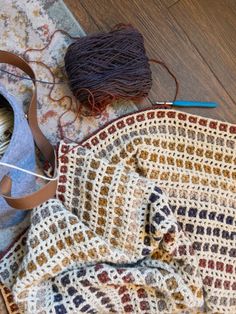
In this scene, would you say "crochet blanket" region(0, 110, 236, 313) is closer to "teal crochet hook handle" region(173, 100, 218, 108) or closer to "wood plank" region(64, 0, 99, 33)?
"teal crochet hook handle" region(173, 100, 218, 108)

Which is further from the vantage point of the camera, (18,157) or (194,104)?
(194,104)

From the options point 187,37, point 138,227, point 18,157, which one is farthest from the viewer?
point 187,37

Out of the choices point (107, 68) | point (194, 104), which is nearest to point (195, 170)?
point (194, 104)

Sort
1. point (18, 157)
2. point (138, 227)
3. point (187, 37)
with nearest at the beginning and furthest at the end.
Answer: point (18, 157) → point (138, 227) → point (187, 37)

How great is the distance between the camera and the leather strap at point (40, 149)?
0.90 metres

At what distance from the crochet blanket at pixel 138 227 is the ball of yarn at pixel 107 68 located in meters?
0.07

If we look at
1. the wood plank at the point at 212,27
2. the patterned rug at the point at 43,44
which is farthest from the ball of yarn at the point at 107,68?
the wood plank at the point at 212,27

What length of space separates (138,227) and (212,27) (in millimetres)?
520

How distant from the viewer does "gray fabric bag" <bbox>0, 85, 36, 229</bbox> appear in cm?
91

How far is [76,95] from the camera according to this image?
3.70 ft

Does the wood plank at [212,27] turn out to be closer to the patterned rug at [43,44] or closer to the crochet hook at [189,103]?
the crochet hook at [189,103]

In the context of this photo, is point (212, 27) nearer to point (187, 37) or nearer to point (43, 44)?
point (187, 37)

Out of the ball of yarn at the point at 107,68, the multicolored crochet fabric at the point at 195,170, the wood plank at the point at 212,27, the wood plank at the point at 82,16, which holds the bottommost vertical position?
the multicolored crochet fabric at the point at 195,170

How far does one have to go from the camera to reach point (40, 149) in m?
1.10
